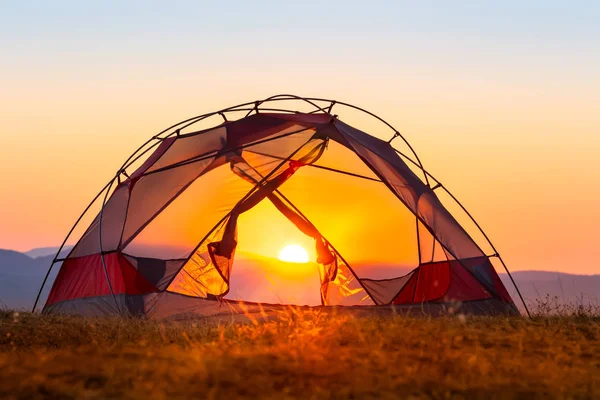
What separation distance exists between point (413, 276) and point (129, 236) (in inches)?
182

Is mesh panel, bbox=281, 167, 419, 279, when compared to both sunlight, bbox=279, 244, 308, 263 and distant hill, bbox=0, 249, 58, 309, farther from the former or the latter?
distant hill, bbox=0, 249, 58, 309

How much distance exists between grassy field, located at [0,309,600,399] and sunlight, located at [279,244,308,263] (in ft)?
21.9

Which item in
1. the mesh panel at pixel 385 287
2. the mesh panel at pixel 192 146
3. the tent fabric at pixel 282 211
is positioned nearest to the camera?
the tent fabric at pixel 282 211

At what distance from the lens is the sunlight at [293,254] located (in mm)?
15867

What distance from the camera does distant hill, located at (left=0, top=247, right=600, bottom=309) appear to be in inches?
573

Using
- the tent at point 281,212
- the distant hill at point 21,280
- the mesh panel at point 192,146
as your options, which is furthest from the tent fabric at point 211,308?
the distant hill at point 21,280

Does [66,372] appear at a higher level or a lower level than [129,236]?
lower

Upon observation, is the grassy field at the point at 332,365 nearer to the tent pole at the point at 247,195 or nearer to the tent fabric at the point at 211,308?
the tent fabric at the point at 211,308

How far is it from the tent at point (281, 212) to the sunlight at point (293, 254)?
264 millimetres

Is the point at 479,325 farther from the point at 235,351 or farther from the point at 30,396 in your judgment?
the point at 30,396

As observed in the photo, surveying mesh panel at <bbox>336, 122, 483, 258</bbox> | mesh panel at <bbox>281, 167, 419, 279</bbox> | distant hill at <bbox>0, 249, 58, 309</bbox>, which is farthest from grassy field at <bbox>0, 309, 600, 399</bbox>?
distant hill at <bbox>0, 249, 58, 309</bbox>

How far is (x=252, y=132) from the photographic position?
14500 millimetres

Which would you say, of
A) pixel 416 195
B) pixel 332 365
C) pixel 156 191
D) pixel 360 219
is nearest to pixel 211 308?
pixel 156 191

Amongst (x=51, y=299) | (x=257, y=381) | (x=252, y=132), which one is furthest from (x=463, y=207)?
(x=257, y=381)
